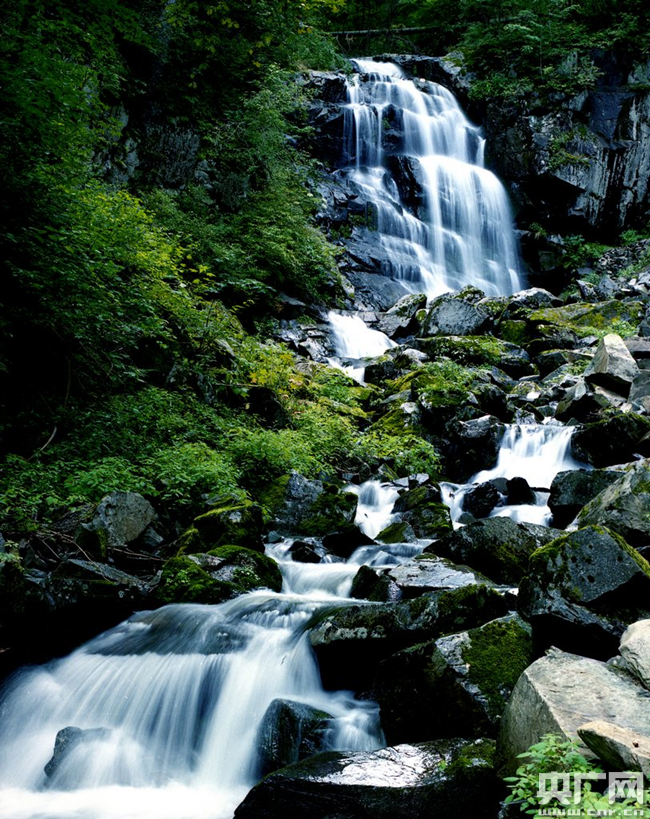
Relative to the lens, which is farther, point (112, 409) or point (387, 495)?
point (387, 495)

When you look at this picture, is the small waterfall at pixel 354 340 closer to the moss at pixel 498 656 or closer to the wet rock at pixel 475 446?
the wet rock at pixel 475 446

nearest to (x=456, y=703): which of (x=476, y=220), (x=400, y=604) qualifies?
(x=400, y=604)

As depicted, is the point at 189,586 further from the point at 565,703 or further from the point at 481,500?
the point at 481,500

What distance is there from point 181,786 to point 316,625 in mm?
1427

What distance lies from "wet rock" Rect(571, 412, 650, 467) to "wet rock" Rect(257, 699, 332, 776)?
21.8 feet

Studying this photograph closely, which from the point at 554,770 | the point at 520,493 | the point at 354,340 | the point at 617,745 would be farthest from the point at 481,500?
the point at 354,340

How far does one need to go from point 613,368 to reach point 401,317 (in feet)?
24.0

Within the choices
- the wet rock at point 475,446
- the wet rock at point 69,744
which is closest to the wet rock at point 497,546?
the wet rock at point 69,744

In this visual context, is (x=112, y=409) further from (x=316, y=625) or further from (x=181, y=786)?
(x=181, y=786)

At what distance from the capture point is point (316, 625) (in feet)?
15.7

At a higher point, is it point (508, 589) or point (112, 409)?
point (112, 409)

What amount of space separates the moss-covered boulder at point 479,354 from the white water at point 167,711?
31.4 feet

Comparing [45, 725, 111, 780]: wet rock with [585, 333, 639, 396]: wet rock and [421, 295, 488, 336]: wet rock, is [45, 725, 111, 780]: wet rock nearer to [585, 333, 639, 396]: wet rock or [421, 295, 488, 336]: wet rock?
[585, 333, 639, 396]: wet rock

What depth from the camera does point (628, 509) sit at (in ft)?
17.6
